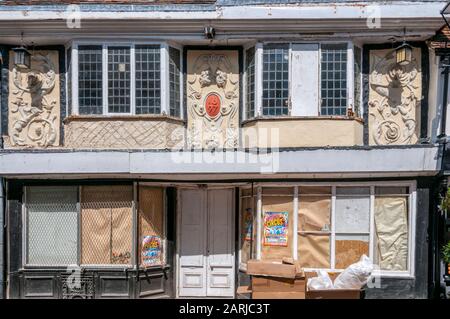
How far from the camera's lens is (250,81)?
39.8 feet

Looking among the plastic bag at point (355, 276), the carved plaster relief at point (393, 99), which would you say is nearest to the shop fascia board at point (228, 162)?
the carved plaster relief at point (393, 99)

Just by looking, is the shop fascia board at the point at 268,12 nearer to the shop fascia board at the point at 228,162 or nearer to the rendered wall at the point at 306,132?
the rendered wall at the point at 306,132

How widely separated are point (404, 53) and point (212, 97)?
13.6ft

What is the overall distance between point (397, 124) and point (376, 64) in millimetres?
1389

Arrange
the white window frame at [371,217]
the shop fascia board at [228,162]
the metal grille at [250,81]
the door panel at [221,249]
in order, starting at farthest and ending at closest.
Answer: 1. the door panel at [221,249]
2. the metal grille at [250,81]
3. the white window frame at [371,217]
4. the shop fascia board at [228,162]

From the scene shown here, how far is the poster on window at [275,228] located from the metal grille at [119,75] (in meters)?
Answer: 3.81

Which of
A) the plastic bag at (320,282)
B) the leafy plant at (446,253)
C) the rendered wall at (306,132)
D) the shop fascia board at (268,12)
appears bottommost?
the plastic bag at (320,282)

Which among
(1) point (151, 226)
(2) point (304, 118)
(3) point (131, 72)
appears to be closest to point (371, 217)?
(2) point (304, 118)

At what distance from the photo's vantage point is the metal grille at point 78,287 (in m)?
11.9

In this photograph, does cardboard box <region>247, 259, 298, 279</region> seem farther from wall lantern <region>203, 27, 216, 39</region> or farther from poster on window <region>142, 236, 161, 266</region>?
wall lantern <region>203, 27, 216, 39</region>

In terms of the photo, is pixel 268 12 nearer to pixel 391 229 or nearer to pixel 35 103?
pixel 391 229

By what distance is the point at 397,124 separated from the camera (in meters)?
12.1

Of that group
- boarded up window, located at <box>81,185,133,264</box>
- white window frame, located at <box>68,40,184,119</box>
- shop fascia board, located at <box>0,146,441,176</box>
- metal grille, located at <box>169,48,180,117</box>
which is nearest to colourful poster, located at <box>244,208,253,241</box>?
shop fascia board, located at <box>0,146,441,176</box>

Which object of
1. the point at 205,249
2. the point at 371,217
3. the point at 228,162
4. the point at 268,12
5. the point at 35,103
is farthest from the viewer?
the point at 205,249
